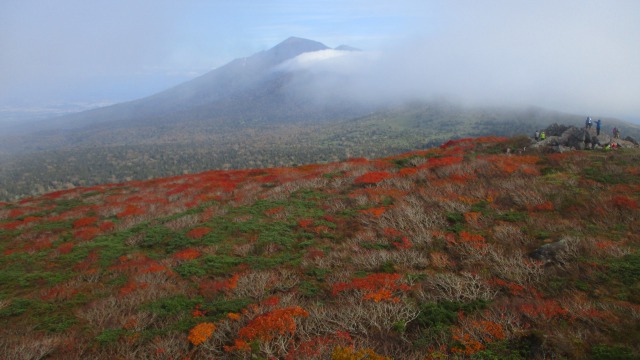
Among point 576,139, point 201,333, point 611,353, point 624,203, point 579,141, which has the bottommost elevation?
point 201,333

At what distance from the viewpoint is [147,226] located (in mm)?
14203

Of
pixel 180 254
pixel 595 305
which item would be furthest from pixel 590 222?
pixel 180 254

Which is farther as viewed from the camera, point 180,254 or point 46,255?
point 46,255

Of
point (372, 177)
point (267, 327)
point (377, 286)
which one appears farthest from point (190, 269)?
point (372, 177)

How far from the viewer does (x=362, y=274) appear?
310 inches

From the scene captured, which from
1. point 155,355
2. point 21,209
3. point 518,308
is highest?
point 518,308

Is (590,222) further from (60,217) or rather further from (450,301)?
(60,217)

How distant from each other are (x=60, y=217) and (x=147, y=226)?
25.0ft

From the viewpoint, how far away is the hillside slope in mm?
5012

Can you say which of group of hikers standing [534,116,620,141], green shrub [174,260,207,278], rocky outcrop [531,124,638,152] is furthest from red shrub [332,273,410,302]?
group of hikers standing [534,116,620,141]

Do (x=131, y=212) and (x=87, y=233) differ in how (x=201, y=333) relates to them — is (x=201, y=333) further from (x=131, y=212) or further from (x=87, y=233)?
(x=131, y=212)

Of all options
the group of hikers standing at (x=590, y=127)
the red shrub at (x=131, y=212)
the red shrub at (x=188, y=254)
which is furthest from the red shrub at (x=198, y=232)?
the group of hikers standing at (x=590, y=127)

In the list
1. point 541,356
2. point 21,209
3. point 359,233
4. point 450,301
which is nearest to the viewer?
point 541,356

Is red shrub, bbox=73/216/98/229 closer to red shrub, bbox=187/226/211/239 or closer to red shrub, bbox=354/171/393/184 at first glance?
red shrub, bbox=187/226/211/239
